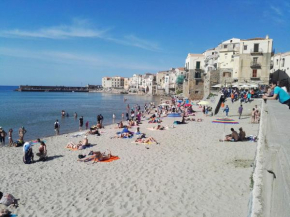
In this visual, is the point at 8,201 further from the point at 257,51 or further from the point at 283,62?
the point at 283,62

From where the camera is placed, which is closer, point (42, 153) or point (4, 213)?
point (4, 213)

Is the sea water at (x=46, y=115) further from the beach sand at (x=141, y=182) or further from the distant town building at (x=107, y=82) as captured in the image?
the distant town building at (x=107, y=82)

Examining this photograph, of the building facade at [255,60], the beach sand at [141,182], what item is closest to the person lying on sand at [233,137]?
the beach sand at [141,182]

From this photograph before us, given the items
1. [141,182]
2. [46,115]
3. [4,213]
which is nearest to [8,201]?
[4,213]

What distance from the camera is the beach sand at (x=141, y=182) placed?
20.9 feet

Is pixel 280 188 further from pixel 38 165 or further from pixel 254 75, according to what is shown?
pixel 254 75

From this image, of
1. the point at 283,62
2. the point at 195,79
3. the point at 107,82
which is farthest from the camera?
the point at 107,82

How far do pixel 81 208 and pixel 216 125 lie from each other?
1482 centimetres

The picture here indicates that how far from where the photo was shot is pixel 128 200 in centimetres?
683

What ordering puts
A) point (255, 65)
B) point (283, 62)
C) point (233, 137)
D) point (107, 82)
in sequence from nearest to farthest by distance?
1. point (233, 137)
2. point (255, 65)
3. point (283, 62)
4. point (107, 82)

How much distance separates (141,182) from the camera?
8117mm

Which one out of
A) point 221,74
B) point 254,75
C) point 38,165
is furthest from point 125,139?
point 221,74

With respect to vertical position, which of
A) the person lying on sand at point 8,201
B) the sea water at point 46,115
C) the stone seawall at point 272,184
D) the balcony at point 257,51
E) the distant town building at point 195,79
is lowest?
the sea water at point 46,115

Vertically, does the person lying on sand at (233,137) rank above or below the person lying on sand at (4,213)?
above
